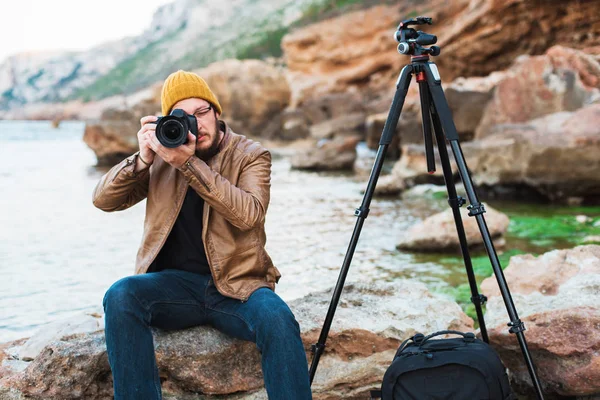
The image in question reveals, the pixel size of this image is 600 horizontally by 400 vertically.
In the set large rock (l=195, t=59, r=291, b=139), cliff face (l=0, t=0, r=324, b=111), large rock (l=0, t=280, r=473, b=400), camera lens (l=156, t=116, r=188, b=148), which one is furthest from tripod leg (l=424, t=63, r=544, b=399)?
cliff face (l=0, t=0, r=324, b=111)

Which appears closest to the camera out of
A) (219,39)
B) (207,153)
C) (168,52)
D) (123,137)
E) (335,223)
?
(207,153)

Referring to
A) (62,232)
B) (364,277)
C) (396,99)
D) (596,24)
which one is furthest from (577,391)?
(596,24)

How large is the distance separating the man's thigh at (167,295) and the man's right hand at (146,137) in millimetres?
478

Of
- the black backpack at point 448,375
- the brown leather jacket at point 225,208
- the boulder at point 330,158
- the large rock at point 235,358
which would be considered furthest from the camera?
the boulder at point 330,158

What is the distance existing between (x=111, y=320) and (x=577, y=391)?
1.95 metres

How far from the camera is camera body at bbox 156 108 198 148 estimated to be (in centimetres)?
229

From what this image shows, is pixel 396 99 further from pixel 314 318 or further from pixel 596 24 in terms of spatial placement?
pixel 596 24

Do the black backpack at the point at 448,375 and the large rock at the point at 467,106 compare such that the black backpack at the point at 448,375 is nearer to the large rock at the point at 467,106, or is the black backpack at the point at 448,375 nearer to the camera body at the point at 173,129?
the camera body at the point at 173,129

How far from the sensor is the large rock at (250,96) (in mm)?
27938

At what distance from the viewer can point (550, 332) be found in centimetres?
271

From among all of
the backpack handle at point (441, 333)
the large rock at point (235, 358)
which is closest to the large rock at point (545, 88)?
the large rock at point (235, 358)

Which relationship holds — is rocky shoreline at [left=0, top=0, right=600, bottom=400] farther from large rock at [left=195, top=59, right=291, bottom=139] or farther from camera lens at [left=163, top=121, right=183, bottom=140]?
camera lens at [left=163, top=121, right=183, bottom=140]

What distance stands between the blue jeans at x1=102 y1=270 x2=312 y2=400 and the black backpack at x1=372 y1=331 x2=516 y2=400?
34 cm

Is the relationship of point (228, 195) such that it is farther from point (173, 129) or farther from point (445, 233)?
point (445, 233)
